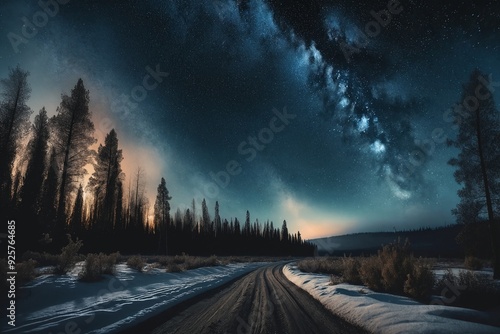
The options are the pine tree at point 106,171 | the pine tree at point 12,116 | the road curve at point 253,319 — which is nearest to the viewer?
the road curve at point 253,319

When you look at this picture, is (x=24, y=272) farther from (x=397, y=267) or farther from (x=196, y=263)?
(x=196, y=263)

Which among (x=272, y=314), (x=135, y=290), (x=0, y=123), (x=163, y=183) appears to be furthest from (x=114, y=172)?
(x=272, y=314)

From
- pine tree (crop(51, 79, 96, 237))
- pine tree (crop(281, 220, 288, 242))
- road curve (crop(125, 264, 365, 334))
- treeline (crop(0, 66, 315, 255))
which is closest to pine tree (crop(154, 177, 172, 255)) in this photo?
treeline (crop(0, 66, 315, 255))

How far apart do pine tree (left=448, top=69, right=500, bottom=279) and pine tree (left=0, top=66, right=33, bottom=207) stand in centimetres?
3037

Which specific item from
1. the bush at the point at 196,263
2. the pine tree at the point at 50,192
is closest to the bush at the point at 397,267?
the bush at the point at 196,263

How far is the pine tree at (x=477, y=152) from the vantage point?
16361 mm

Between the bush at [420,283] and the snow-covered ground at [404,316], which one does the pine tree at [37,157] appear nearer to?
the snow-covered ground at [404,316]

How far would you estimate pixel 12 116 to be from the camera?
1850 cm

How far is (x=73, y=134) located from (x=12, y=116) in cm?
395

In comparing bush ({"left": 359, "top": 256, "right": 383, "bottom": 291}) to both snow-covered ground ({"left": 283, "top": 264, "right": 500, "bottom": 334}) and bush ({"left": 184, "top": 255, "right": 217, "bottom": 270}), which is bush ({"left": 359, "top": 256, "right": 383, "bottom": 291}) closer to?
snow-covered ground ({"left": 283, "top": 264, "right": 500, "bottom": 334})

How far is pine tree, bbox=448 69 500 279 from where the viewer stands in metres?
16.4

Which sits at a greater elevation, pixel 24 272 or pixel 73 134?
pixel 73 134

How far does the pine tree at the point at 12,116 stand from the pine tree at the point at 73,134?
2.12 metres

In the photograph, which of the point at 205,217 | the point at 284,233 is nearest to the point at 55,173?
the point at 205,217
